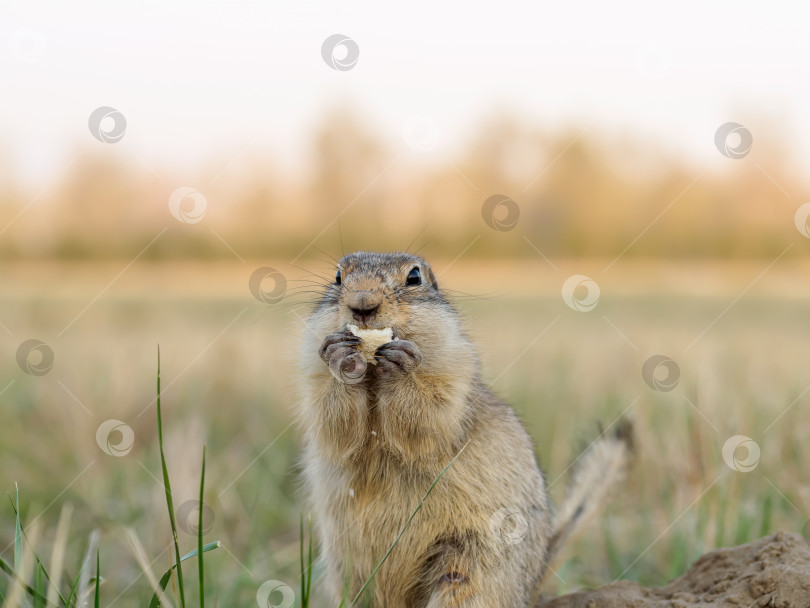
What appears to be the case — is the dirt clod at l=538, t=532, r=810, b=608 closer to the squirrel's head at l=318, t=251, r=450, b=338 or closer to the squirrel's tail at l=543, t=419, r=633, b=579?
the squirrel's tail at l=543, t=419, r=633, b=579

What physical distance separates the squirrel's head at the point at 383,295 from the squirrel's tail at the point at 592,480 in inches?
53.8

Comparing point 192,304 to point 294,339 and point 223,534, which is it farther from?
point 294,339

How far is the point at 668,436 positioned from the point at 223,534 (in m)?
3.57

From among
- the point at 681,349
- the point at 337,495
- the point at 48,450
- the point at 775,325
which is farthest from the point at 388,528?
the point at 775,325

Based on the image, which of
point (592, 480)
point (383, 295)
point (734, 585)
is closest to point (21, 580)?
point (383, 295)

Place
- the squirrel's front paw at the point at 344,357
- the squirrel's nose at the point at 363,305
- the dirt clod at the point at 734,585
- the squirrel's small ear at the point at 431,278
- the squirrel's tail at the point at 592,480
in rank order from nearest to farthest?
1. the dirt clod at the point at 734,585
2. the squirrel's front paw at the point at 344,357
3. the squirrel's nose at the point at 363,305
4. the squirrel's small ear at the point at 431,278
5. the squirrel's tail at the point at 592,480

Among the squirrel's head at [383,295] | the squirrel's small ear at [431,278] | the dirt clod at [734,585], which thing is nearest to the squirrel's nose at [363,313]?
the squirrel's head at [383,295]

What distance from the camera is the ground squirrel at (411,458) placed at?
3709 mm

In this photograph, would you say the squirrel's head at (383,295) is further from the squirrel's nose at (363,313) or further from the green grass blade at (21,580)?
the green grass blade at (21,580)

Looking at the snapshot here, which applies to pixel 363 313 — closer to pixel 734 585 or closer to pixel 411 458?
pixel 411 458

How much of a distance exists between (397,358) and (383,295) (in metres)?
0.38

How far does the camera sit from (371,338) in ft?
12.1

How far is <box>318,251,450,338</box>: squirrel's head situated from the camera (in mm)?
3758

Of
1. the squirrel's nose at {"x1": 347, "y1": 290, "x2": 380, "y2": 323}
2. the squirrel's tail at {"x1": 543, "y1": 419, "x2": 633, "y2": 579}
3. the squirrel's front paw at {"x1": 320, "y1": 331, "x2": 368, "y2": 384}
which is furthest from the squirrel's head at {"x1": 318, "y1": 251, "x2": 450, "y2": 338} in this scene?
the squirrel's tail at {"x1": 543, "y1": 419, "x2": 633, "y2": 579}
